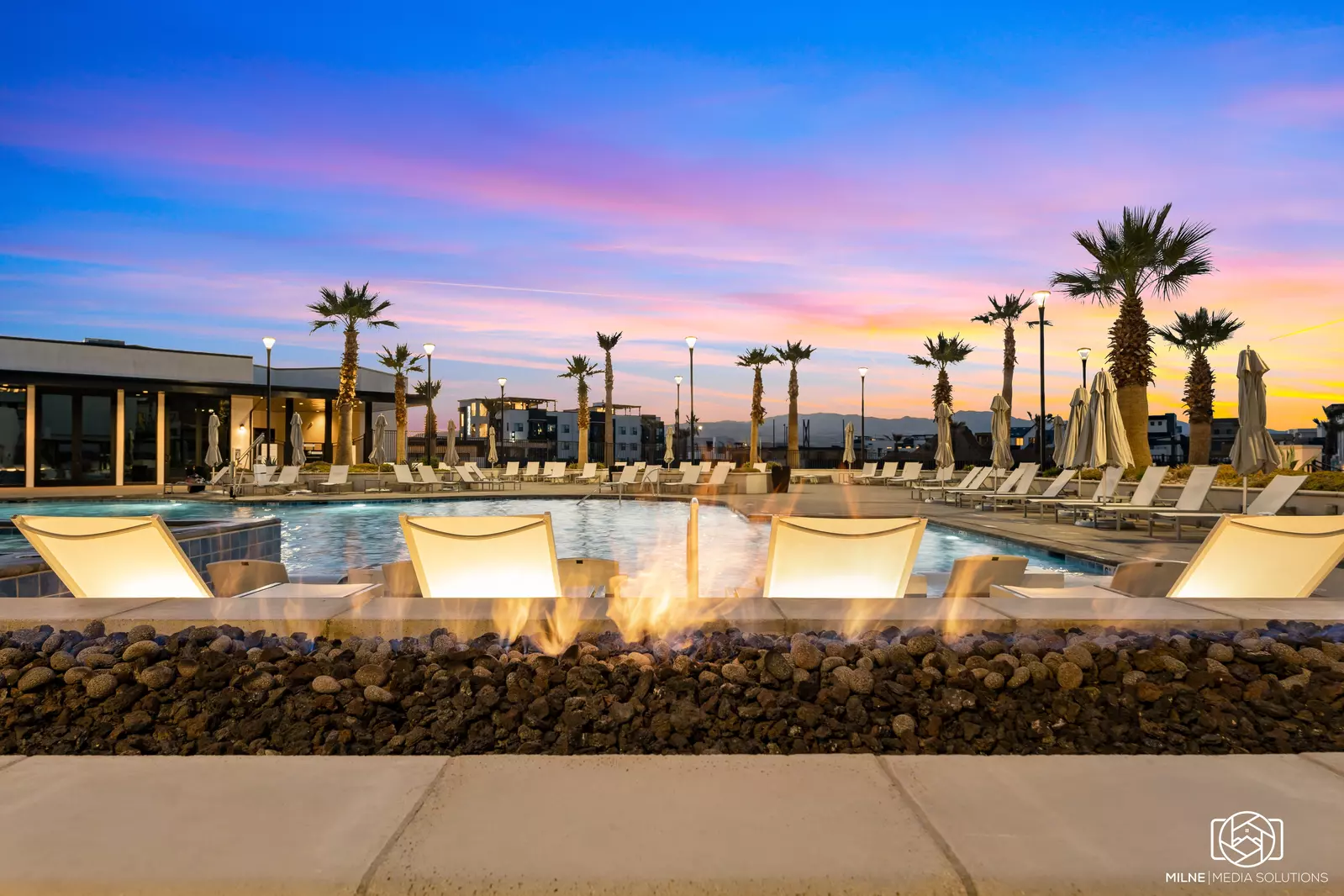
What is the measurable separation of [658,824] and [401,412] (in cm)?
3320

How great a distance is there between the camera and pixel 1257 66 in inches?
487

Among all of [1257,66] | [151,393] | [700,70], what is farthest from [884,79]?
[151,393]

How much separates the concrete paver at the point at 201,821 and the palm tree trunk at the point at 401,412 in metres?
31.4

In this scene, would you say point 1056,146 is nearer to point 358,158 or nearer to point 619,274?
point 358,158

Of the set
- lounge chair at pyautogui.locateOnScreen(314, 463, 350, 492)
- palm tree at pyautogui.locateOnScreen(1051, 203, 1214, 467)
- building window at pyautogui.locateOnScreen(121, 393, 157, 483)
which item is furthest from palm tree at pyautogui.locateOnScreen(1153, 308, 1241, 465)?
building window at pyautogui.locateOnScreen(121, 393, 157, 483)

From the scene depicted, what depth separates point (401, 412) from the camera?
3278 centimetres

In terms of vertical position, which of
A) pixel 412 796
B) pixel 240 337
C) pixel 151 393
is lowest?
pixel 412 796

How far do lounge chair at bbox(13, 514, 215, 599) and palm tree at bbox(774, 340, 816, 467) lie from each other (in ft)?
114

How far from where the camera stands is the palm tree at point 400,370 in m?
32.5

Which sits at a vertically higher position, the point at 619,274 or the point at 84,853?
the point at 619,274

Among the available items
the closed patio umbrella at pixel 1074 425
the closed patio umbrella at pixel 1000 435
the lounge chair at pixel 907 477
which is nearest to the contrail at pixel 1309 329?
the lounge chair at pixel 907 477

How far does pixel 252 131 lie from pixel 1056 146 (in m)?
15.0

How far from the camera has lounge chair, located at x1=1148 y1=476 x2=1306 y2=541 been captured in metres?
9.72

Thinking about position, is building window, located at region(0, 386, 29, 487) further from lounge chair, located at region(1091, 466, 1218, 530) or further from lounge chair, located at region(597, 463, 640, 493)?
lounge chair, located at region(1091, 466, 1218, 530)
